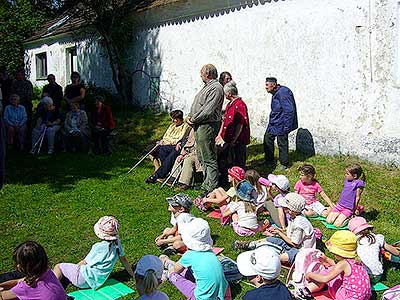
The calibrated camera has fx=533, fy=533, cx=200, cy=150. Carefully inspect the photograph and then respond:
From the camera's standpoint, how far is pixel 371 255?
5645 millimetres

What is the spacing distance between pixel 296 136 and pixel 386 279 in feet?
19.7

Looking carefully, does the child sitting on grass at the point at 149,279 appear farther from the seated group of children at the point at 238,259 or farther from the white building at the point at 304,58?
the white building at the point at 304,58

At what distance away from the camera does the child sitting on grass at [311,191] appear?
26.2 ft

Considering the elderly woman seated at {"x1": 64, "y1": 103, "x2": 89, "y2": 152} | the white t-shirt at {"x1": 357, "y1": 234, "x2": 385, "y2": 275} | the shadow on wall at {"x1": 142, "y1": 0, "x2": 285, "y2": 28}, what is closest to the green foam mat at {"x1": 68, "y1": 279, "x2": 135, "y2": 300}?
the white t-shirt at {"x1": 357, "y1": 234, "x2": 385, "y2": 275}

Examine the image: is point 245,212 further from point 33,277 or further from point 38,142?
point 38,142

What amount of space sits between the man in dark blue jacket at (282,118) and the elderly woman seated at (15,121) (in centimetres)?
565

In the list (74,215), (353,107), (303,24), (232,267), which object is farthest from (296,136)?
(232,267)

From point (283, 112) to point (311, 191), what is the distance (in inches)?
101

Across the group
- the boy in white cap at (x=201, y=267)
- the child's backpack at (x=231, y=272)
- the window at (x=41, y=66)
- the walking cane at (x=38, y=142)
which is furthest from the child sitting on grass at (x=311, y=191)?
the window at (x=41, y=66)

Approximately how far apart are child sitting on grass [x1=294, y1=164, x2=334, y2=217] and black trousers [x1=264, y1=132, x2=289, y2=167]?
2.15 m

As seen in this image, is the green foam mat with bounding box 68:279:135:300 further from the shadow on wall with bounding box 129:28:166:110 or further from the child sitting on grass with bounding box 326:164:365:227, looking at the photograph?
the shadow on wall with bounding box 129:28:166:110

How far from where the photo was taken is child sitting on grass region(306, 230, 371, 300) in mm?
4980

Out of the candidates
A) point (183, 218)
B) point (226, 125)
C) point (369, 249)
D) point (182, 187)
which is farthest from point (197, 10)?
point (369, 249)

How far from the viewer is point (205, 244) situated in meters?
5.00
